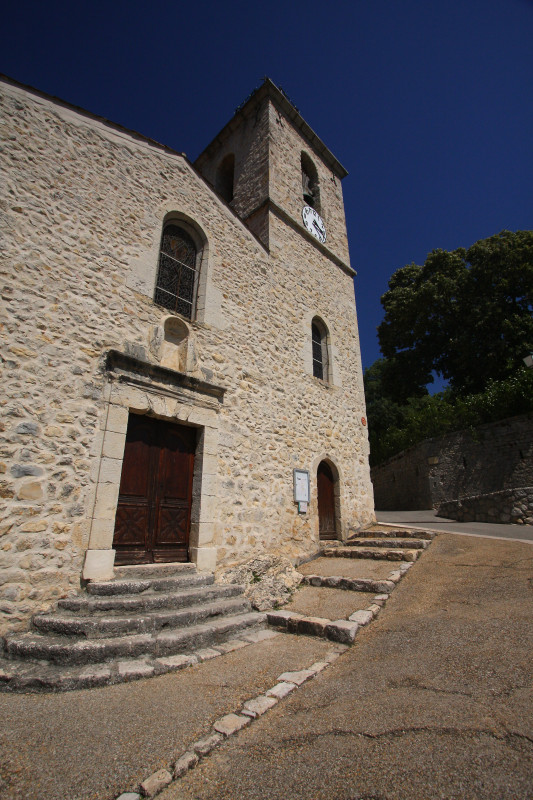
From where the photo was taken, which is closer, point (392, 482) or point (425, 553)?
point (425, 553)

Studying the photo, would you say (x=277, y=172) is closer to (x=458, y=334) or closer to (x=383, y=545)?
(x=383, y=545)

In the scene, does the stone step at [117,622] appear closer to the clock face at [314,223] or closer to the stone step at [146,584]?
the stone step at [146,584]

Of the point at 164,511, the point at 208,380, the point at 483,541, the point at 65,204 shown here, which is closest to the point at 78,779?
the point at 164,511

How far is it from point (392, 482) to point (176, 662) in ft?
55.1

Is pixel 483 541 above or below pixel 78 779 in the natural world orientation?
above

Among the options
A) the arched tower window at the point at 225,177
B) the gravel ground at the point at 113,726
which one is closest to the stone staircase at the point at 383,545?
the gravel ground at the point at 113,726

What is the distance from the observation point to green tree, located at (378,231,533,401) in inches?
698

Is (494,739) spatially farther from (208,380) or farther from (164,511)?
(208,380)

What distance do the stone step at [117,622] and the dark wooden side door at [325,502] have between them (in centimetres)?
436

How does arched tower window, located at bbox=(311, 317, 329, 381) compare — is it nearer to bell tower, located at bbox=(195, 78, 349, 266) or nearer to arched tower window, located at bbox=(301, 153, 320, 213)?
bell tower, located at bbox=(195, 78, 349, 266)

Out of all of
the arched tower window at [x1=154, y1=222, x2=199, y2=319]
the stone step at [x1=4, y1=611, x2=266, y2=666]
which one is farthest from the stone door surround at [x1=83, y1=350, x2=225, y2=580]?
the arched tower window at [x1=154, y1=222, x2=199, y2=319]

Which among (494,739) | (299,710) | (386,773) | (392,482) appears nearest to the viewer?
(386,773)

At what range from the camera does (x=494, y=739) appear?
1861 millimetres

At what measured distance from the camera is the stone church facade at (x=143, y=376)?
4.14m
